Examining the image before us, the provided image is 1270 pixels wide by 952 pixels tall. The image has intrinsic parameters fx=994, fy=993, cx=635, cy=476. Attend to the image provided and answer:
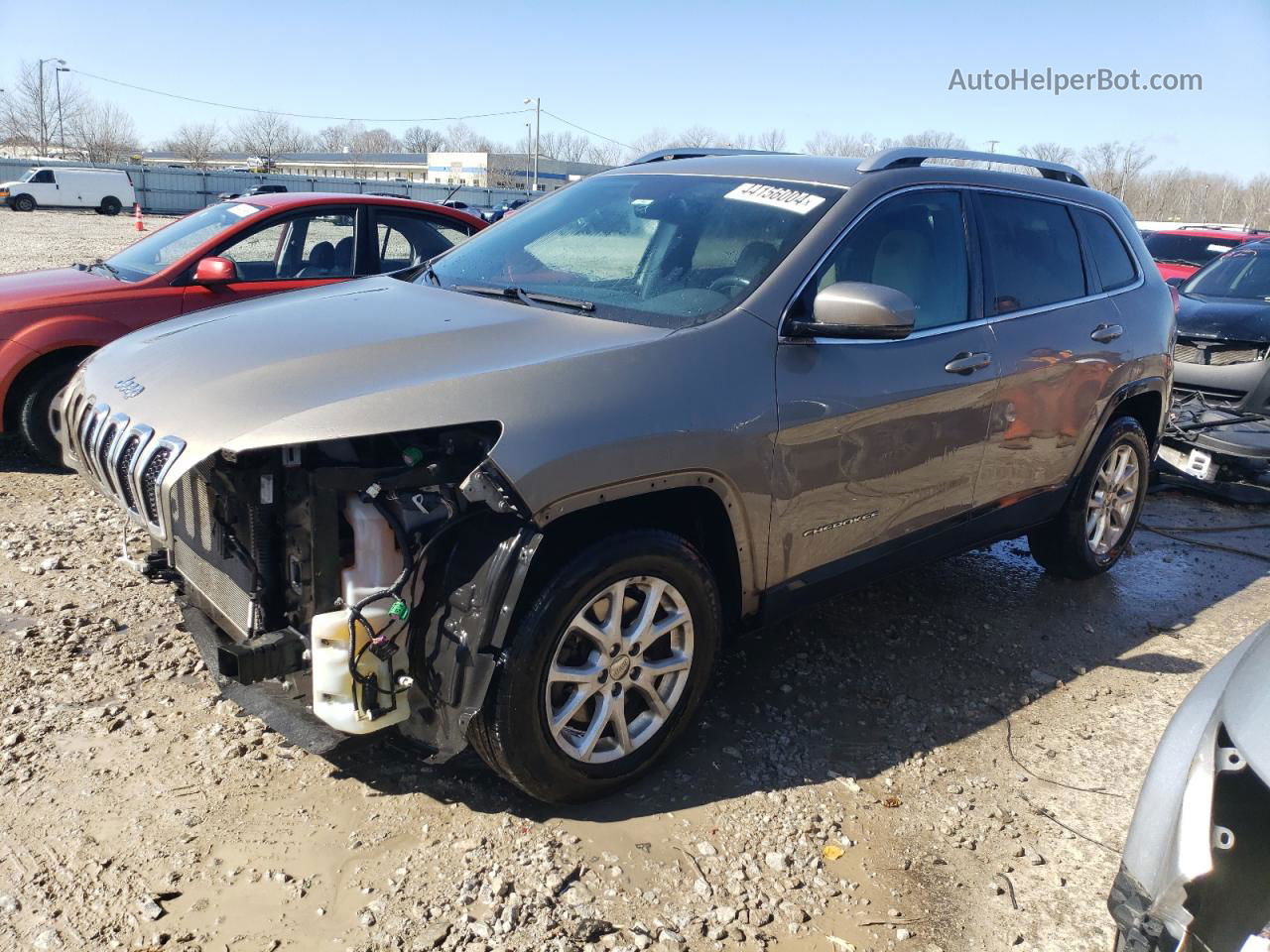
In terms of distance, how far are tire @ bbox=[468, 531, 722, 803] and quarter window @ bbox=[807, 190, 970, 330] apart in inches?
45.9

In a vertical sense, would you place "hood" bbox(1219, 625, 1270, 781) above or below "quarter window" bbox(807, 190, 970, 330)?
below

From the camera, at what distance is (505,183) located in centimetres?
8219

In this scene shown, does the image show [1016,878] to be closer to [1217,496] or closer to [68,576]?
[68,576]

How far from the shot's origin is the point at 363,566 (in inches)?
106

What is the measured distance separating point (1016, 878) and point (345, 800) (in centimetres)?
203

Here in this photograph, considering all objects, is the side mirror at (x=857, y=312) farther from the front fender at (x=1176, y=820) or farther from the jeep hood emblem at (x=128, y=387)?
the jeep hood emblem at (x=128, y=387)

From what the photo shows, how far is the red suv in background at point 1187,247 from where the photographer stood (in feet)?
42.9

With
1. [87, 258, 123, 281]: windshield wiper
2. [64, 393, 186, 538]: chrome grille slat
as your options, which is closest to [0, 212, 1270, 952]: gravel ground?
[64, 393, 186, 538]: chrome grille slat

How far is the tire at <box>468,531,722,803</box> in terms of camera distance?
9.00 feet

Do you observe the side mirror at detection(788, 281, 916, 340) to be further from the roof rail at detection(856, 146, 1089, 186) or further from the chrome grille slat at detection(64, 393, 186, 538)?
the chrome grille slat at detection(64, 393, 186, 538)

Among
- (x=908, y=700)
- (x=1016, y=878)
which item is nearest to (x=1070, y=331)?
(x=908, y=700)

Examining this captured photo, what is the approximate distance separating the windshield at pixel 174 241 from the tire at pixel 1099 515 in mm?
5299

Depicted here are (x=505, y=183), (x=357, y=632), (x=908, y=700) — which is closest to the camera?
(x=357, y=632)

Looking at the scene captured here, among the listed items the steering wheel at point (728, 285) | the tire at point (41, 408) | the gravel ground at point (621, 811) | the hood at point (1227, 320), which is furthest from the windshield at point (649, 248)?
the hood at point (1227, 320)
